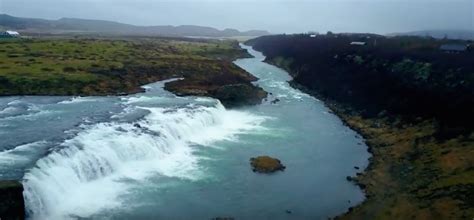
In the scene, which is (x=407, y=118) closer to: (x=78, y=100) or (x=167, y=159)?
(x=167, y=159)

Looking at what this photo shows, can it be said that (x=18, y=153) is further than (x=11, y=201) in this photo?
Yes

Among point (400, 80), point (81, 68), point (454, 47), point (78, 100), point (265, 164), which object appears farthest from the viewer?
point (81, 68)

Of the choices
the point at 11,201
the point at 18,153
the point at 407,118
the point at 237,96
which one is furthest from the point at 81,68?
the point at 11,201

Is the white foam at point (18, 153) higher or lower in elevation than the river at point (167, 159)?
higher

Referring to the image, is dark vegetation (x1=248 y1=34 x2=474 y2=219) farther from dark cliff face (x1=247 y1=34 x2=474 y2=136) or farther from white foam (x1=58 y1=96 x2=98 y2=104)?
white foam (x1=58 y1=96 x2=98 y2=104)

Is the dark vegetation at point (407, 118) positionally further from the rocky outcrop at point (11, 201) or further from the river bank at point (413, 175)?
the rocky outcrop at point (11, 201)

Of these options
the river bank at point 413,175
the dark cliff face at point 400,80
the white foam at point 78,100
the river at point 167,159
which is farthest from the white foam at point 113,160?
the dark cliff face at point 400,80

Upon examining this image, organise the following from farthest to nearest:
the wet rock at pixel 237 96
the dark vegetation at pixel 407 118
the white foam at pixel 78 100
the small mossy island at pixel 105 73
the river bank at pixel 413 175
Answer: the wet rock at pixel 237 96, the small mossy island at pixel 105 73, the white foam at pixel 78 100, the dark vegetation at pixel 407 118, the river bank at pixel 413 175
